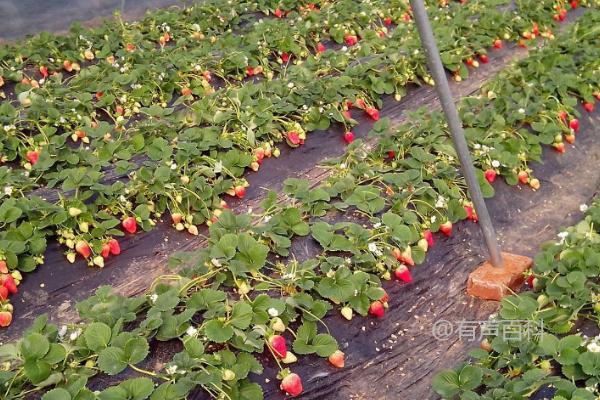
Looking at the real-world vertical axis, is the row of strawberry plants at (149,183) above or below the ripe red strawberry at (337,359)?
above

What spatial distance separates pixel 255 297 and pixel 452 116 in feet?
3.90

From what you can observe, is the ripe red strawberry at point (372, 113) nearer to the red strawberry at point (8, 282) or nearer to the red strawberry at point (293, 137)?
the red strawberry at point (293, 137)

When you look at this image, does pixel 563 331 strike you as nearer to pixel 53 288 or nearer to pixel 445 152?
pixel 445 152

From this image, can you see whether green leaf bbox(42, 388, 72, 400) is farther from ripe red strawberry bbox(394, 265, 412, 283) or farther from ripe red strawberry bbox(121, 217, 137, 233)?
ripe red strawberry bbox(394, 265, 412, 283)

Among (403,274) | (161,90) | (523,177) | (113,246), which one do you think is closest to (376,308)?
(403,274)

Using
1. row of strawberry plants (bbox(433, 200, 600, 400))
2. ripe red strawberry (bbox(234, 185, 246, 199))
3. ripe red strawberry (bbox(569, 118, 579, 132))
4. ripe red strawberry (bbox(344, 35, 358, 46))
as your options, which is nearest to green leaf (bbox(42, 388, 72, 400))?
row of strawberry plants (bbox(433, 200, 600, 400))

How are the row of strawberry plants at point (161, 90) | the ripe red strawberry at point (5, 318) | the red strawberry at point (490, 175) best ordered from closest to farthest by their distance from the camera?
the ripe red strawberry at point (5, 318) → the red strawberry at point (490, 175) → the row of strawberry plants at point (161, 90)

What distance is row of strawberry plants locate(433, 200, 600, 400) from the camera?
2.45 meters

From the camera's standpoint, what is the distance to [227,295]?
2855 mm

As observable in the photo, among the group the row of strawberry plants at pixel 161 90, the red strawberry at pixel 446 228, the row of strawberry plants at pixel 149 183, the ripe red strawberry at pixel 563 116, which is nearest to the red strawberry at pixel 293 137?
the row of strawberry plants at pixel 149 183

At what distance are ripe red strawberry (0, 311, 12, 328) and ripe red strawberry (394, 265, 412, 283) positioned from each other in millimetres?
1761

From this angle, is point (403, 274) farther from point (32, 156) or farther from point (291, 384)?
point (32, 156)

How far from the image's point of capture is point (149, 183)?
3646 millimetres

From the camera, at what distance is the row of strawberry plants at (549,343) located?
2453mm
